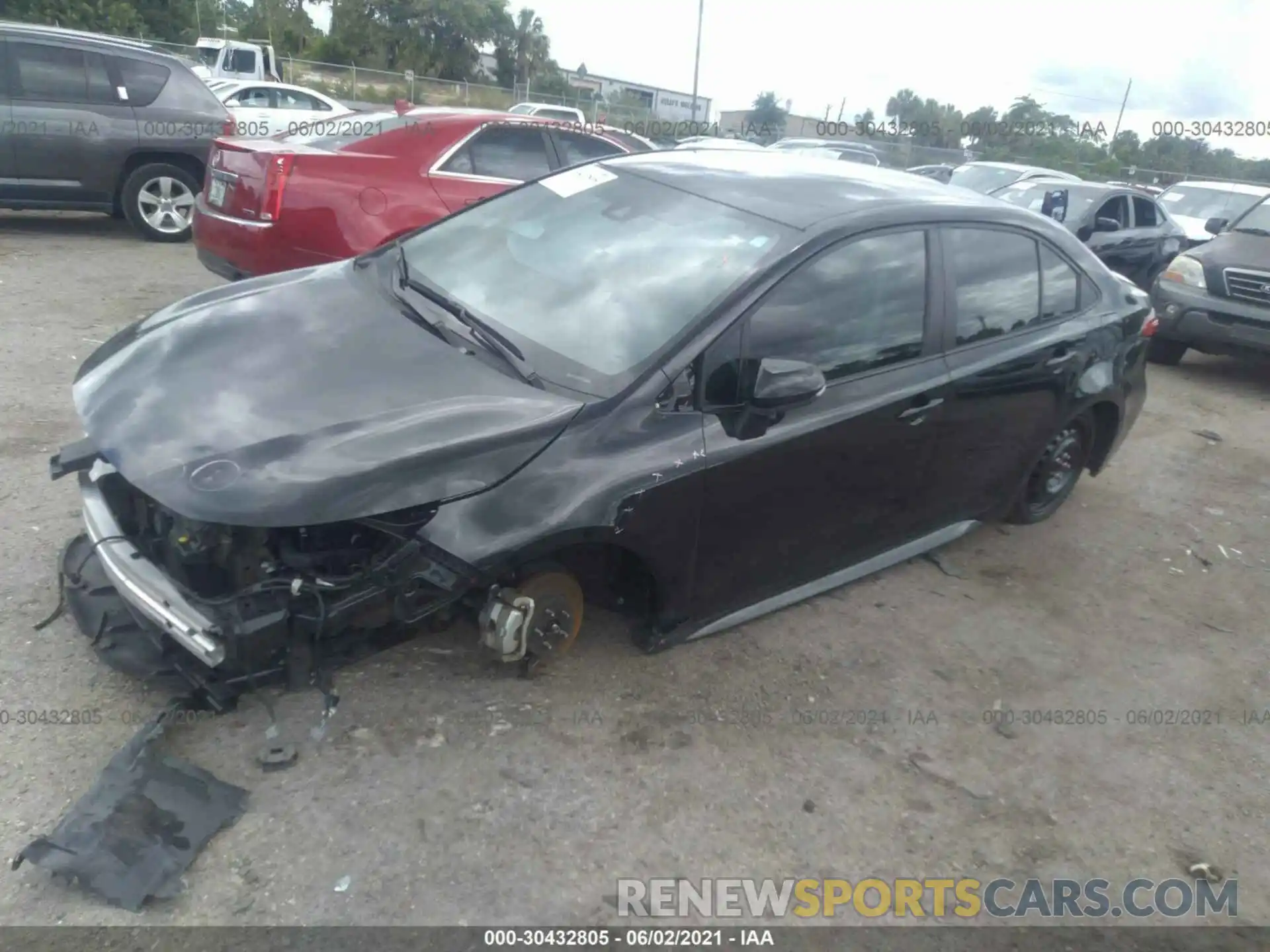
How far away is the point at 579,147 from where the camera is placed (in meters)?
7.75

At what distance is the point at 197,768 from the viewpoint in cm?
264

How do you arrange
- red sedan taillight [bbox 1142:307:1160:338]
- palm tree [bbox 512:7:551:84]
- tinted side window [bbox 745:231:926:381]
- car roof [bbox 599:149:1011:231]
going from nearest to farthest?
tinted side window [bbox 745:231:926:381]
car roof [bbox 599:149:1011:231]
red sedan taillight [bbox 1142:307:1160:338]
palm tree [bbox 512:7:551:84]

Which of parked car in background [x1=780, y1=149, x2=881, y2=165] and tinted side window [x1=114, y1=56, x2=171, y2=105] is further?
parked car in background [x1=780, y1=149, x2=881, y2=165]

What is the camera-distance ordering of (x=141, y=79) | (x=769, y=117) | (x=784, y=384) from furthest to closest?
(x=769, y=117) < (x=141, y=79) < (x=784, y=384)

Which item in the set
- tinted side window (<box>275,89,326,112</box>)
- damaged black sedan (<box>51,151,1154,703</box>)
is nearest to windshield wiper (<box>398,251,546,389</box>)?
damaged black sedan (<box>51,151,1154,703</box>)

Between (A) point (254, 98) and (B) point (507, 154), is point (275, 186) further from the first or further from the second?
(A) point (254, 98)

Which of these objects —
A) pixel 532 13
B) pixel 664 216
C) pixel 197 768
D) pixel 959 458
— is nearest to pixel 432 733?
pixel 197 768

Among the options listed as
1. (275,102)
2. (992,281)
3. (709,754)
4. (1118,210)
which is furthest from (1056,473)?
(275,102)

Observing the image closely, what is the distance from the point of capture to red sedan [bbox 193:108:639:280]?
5965 millimetres

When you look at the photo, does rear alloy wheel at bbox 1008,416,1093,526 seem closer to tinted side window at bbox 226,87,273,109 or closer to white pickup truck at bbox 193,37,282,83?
tinted side window at bbox 226,87,273,109

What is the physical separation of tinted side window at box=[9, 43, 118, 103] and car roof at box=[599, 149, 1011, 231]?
669 cm

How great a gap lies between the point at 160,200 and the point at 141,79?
1071mm

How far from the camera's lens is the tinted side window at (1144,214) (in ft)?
35.9

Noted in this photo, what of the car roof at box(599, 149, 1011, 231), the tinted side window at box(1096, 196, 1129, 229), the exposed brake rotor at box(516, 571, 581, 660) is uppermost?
the car roof at box(599, 149, 1011, 231)
